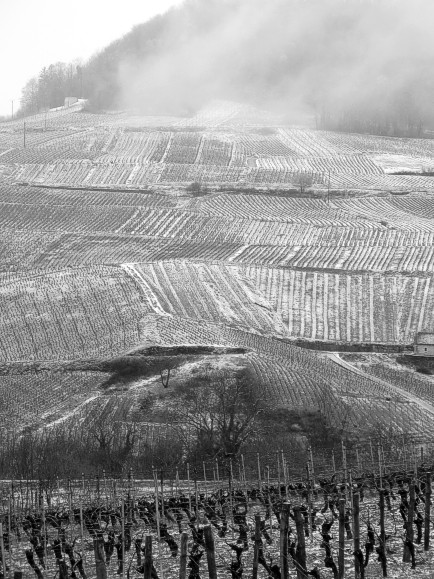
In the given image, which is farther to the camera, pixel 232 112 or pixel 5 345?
pixel 232 112

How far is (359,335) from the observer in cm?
6794

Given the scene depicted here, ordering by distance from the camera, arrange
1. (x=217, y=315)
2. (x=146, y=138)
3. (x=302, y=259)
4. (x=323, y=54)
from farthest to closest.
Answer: (x=323, y=54)
(x=146, y=138)
(x=302, y=259)
(x=217, y=315)

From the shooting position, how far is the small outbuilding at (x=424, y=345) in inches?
2554

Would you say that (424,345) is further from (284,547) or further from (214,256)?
(284,547)

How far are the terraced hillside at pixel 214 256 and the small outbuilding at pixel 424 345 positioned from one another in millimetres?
1169

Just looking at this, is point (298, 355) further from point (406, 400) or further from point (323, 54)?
point (323, 54)

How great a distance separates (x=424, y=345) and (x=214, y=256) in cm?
2201

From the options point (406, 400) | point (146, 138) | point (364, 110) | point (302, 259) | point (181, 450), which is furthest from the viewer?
point (364, 110)

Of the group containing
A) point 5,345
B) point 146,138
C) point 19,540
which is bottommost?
point 19,540

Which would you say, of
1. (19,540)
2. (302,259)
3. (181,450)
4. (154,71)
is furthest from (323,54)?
(19,540)

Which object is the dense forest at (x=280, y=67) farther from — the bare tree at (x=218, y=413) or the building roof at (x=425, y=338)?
the bare tree at (x=218, y=413)

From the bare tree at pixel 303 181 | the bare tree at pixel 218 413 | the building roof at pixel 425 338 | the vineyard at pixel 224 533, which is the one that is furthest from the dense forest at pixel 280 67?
the vineyard at pixel 224 533

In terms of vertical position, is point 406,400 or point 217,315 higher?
point 217,315

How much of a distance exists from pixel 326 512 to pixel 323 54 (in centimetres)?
14972
